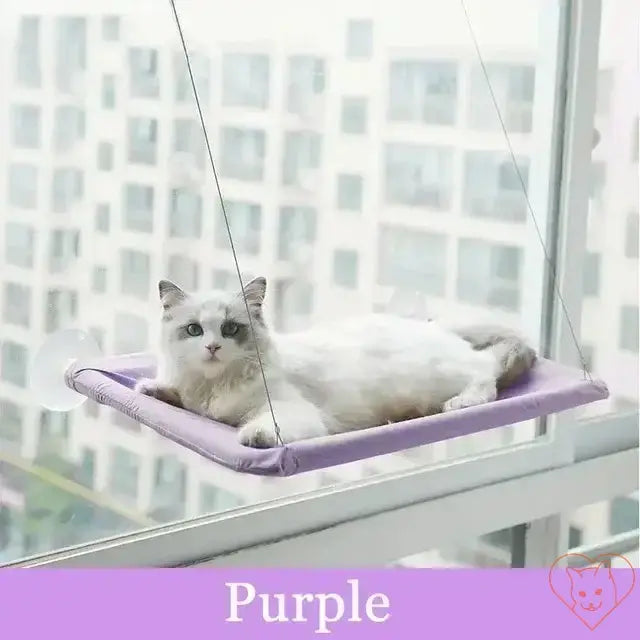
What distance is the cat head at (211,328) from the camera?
3.72ft

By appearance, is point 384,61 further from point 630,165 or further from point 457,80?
point 630,165

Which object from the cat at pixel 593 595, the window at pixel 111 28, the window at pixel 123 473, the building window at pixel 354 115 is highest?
the window at pixel 111 28

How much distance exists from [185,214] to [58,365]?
31cm

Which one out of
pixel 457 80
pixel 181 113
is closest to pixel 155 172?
pixel 181 113

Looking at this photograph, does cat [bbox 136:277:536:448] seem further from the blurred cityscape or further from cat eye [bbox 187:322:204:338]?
the blurred cityscape

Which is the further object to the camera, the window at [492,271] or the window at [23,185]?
the window at [492,271]

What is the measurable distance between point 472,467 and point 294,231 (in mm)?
482

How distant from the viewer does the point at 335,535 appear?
143 cm

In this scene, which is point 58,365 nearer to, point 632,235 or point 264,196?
point 264,196

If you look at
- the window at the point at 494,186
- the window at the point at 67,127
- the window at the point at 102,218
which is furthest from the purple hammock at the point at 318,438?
the window at the point at 494,186

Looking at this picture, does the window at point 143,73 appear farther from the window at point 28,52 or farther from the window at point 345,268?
the window at point 345,268

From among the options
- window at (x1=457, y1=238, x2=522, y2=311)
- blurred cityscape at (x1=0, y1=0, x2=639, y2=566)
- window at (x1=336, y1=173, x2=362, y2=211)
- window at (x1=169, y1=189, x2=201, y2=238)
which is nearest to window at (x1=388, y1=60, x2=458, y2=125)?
blurred cityscape at (x1=0, y1=0, x2=639, y2=566)

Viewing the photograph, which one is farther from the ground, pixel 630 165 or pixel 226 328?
pixel 630 165

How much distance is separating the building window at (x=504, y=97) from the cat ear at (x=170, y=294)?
28.8 inches
